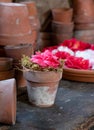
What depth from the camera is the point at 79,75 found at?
1.33 meters

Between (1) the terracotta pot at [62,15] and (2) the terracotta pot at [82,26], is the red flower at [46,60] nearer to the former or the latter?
(1) the terracotta pot at [62,15]

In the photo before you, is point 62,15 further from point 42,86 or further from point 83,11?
point 42,86

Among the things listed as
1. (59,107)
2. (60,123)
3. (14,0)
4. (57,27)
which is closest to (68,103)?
(59,107)

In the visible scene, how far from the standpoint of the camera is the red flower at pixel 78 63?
1362 millimetres

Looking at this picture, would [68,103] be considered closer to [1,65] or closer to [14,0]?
[1,65]

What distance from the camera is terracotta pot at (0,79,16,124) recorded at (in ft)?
3.03

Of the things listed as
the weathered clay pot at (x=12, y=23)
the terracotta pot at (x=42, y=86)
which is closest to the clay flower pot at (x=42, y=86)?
the terracotta pot at (x=42, y=86)

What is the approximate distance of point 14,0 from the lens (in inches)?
72.2

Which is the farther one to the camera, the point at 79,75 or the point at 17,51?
the point at 79,75

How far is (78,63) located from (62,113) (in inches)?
15.0

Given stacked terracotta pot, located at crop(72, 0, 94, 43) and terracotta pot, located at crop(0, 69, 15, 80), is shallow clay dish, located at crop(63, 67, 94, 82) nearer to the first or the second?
terracotta pot, located at crop(0, 69, 15, 80)

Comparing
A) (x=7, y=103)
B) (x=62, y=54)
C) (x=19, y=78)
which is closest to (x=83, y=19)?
(x=62, y=54)

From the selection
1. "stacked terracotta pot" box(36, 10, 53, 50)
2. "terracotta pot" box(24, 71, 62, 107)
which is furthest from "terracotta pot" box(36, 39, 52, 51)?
"terracotta pot" box(24, 71, 62, 107)

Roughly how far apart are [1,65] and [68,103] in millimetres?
266
